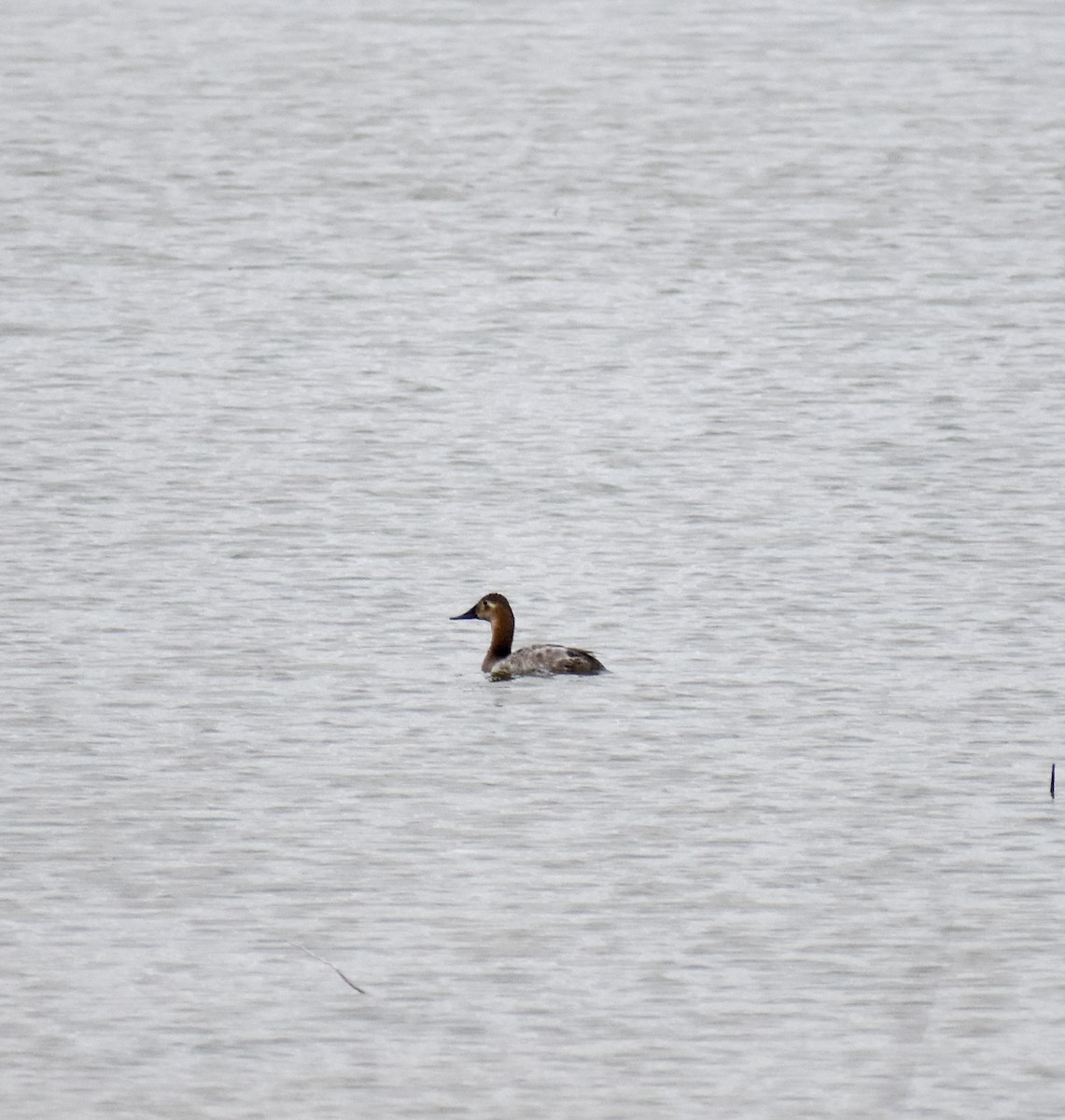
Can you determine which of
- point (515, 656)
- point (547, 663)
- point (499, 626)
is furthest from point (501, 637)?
point (547, 663)

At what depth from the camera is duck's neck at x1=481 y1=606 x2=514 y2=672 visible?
13.8 m

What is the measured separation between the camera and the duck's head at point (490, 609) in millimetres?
13922

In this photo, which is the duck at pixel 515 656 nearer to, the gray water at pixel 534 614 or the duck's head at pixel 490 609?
the duck's head at pixel 490 609

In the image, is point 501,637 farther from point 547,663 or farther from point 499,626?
point 547,663

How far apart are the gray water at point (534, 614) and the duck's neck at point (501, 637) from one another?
0.17 m

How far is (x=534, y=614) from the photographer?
49.2 ft

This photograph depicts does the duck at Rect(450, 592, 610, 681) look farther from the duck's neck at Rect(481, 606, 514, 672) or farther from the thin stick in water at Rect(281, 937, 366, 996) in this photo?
the thin stick in water at Rect(281, 937, 366, 996)

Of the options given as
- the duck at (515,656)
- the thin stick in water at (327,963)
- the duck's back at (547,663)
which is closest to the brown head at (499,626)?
the duck at (515,656)

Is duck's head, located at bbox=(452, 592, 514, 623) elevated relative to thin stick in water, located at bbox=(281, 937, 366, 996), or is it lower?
elevated

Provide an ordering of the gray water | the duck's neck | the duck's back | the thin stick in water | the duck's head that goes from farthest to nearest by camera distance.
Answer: the duck's head → the duck's neck → the duck's back → the thin stick in water → the gray water

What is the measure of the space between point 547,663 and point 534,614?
1509mm

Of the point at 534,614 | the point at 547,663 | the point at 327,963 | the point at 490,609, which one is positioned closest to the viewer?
the point at 327,963

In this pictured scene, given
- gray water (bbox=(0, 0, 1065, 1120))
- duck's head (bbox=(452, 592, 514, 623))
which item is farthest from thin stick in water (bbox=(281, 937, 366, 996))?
duck's head (bbox=(452, 592, 514, 623))

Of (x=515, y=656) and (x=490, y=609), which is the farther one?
(x=490, y=609)
